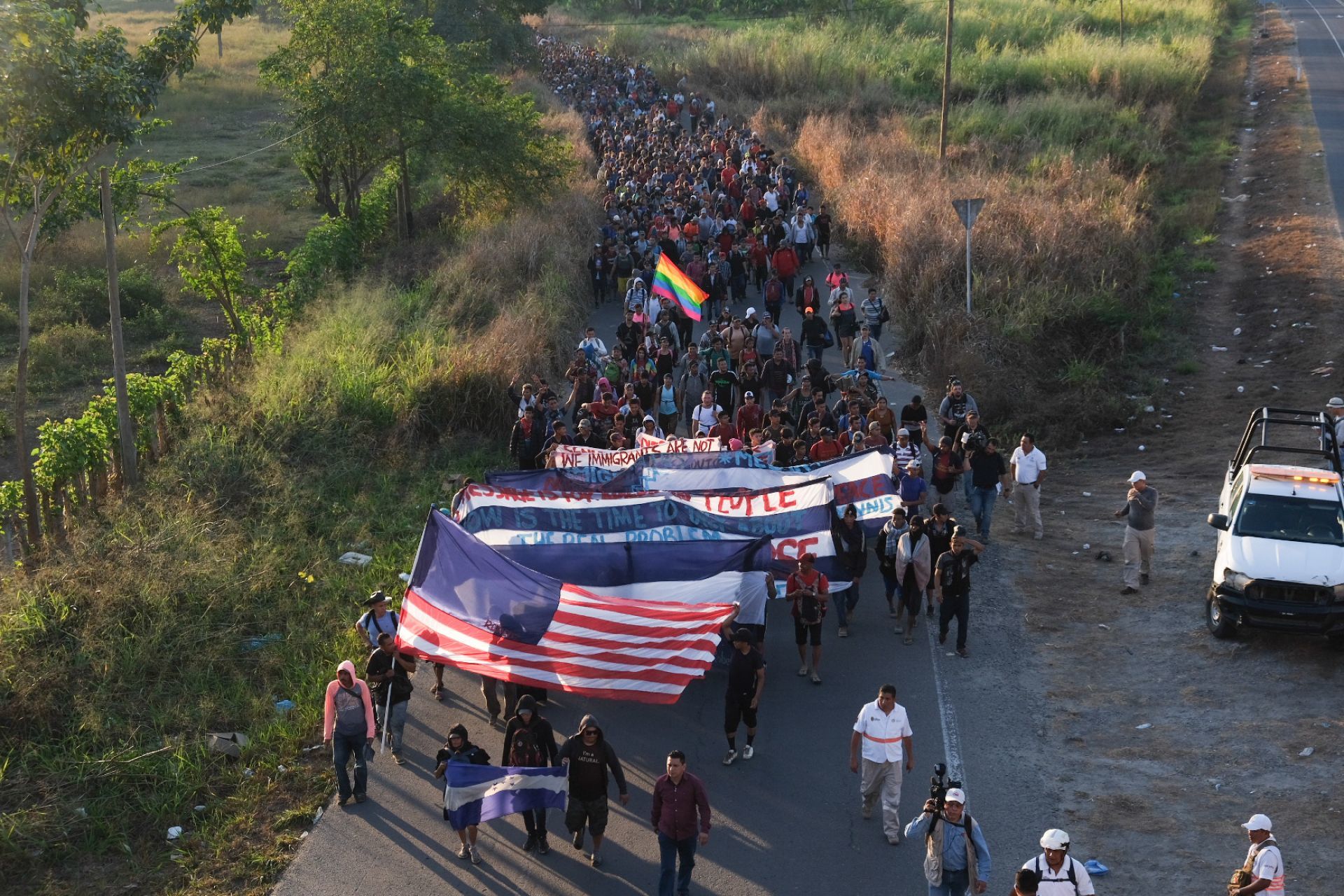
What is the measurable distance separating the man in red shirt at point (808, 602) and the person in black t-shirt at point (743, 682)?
129 cm

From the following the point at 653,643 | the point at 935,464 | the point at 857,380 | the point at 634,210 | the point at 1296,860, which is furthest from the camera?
the point at 634,210

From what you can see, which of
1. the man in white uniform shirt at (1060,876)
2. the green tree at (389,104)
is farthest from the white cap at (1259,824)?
the green tree at (389,104)

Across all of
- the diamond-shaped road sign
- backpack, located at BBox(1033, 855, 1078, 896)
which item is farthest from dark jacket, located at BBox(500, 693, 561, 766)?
the diamond-shaped road sign

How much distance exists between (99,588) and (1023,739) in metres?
10.2

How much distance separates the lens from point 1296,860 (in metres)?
9.51

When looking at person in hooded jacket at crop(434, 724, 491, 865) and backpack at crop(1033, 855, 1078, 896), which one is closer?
backpack at crop(1033, 855, 1078, 896)

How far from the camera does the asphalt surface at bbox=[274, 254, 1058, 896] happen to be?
987 centimetres

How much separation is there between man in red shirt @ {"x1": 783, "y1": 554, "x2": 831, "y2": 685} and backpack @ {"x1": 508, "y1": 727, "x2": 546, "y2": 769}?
134 inches

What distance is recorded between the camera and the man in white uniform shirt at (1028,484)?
15961 millimetres

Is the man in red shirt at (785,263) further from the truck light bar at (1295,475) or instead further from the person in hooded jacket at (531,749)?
the person in hooded jacket at (531,749)

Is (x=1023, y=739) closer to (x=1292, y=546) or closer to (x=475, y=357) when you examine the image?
(x=1292, y=546)

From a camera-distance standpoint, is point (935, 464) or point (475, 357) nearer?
point (935, 464)

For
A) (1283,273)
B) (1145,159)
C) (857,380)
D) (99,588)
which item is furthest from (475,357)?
(1145,159)

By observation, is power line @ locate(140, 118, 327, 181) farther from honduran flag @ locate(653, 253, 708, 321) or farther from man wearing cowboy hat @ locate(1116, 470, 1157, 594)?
man wearing cowboy hat @ locate(1116, 470, 1157, 594)
